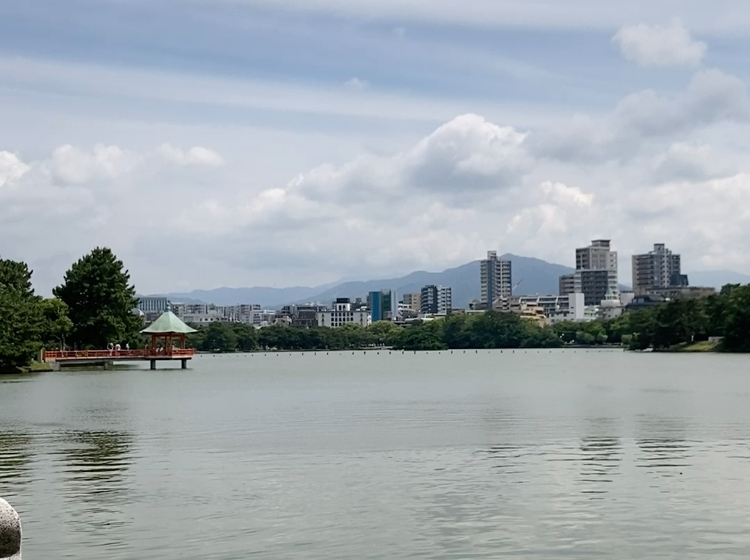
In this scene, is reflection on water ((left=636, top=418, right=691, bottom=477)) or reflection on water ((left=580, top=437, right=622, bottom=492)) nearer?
reflection on water ((left=580, top=437, right=622, bottom=492))

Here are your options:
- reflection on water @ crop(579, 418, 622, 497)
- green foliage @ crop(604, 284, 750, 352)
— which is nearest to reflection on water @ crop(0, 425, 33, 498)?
reflection on water @ crop(579, 418, 622, 497)

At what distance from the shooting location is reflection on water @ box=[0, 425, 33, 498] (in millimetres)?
21047

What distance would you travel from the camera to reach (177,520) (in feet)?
56.2

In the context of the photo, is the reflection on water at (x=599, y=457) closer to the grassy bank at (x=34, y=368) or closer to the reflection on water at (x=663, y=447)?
the reflection on water at (x=663, y=447)

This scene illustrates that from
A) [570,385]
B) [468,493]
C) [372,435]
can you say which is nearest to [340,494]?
[468,493]

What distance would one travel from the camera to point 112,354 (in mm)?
95312

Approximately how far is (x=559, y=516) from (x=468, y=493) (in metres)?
2.61

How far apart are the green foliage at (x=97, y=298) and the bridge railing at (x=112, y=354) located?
145 centimetres

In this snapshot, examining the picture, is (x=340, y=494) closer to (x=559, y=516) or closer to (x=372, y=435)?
(x=559, y=516)

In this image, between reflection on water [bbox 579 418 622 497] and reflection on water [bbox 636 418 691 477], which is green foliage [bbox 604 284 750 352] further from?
reflection on water [bbox 579 418 622 497]

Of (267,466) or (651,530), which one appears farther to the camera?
(267,466)

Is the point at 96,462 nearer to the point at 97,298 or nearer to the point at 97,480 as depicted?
the point at 97,480

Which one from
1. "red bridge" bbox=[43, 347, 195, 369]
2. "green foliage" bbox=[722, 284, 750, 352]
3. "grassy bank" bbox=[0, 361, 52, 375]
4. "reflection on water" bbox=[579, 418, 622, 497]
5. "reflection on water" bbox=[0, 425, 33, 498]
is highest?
"green foliage" bbox=[722, 284, 750, 352]

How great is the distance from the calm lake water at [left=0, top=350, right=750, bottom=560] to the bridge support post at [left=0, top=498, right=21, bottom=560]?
7.94 m
